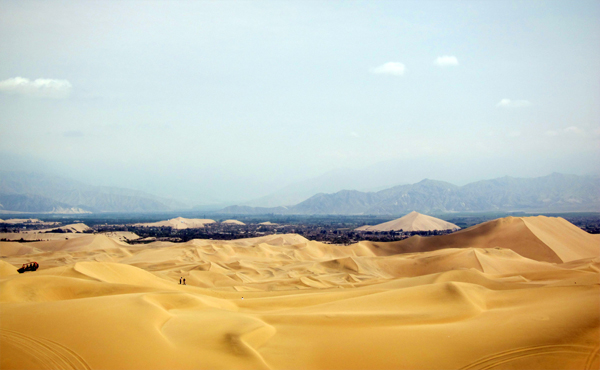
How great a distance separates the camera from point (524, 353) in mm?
11945

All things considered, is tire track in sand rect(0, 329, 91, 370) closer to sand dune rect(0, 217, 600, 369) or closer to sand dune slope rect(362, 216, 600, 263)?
sand dune rect(0, 217, 600, 369)

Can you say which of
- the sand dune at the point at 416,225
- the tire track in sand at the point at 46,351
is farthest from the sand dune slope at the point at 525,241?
the sand dune at the point at 416,225

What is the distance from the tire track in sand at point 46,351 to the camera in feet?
Result: 34.8

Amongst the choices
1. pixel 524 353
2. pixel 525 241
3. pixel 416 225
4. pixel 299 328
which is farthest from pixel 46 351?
pixel 416 225

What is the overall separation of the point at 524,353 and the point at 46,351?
13.1m

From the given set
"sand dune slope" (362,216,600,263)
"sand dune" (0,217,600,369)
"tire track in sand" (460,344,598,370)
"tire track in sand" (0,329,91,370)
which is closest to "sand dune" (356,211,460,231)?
"sand dune slope" (362,216,600,263)

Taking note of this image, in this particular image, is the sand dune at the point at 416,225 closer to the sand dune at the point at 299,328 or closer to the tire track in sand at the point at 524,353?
the sand dune at the point at 299,328

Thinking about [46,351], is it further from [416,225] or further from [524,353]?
[416,225]

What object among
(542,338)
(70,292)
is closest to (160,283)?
(70,292)

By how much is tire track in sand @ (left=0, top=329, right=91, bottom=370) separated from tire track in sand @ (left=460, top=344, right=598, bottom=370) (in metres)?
10.2

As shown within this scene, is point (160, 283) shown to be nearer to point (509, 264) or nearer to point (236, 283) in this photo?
point (236, 283)

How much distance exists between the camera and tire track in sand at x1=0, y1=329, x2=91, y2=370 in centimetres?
1061

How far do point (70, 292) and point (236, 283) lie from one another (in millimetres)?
20935

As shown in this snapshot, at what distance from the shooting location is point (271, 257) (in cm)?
6462
